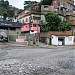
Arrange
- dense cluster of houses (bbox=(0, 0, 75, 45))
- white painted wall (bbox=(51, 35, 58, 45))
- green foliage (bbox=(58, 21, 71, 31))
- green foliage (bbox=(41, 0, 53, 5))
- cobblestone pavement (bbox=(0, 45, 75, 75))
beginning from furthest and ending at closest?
green foliage (bbox=(41, 0, 53, 5)), green foliage (bbox=(58, 21, 71, 31)), white painted wall (bbox=(51, 35, 58, 45)), dense cluster of houses (bbox=(0, 0, 75, 45)), cobblestone pavement (bbox=(0, 45, 75, 75))

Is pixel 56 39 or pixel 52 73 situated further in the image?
pixel 56 39

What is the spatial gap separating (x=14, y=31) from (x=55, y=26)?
10.1 metres

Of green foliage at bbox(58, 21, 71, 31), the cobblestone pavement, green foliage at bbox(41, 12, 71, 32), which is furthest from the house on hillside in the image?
the cobblestone pavement

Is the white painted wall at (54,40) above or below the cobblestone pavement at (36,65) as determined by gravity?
above

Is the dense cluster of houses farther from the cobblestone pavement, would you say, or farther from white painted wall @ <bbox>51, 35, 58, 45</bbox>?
the cobblestone pavement

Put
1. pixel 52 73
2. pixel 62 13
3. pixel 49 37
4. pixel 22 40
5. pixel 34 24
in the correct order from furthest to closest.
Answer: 1. pixel 62 13
2. pixel 34 24
3. pixel 49 37
4. pixel 22 40
5. pixel 52 73

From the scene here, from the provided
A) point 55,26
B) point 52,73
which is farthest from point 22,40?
point 52,73

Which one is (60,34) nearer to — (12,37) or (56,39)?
(56,39)

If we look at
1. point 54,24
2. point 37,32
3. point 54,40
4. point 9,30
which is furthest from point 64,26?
point 9,30

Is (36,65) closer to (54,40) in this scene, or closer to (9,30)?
(54,40)

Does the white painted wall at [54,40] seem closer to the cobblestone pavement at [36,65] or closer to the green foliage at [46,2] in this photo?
the green foliage at [46,2]

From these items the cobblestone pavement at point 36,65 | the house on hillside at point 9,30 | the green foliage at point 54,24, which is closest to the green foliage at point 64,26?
the green foliage at point 54,24

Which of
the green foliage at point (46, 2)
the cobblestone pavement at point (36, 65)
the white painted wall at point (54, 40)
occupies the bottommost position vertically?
the cobblestone pavement at point (36, 65)

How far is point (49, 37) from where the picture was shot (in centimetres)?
5288
